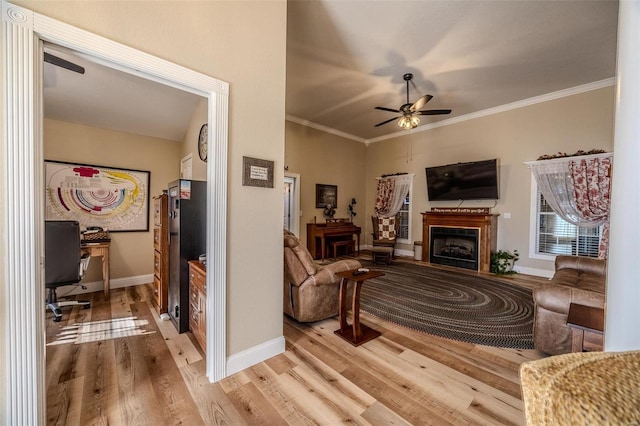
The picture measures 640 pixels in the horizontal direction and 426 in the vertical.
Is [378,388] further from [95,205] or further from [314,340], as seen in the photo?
[95,205]

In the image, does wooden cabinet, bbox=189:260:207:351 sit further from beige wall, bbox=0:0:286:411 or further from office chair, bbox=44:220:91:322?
office chair, bbox=44:220:91:322

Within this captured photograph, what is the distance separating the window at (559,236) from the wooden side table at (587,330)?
390 centimetres

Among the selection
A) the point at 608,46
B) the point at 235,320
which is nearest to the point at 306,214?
the point at 235,320

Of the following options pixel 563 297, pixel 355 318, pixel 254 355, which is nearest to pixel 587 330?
A: pixel 563 297

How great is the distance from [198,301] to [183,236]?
0.69 meters

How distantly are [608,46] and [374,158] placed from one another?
15.1 ft

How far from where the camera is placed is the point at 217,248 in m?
1.76

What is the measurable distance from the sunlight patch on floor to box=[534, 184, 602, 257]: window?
249 inches

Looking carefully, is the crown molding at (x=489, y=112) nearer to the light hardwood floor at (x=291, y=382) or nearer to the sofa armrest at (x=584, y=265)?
the sofa armrest at (x=584, y=265)

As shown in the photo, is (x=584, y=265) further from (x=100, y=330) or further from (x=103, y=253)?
(x=103, y=253)

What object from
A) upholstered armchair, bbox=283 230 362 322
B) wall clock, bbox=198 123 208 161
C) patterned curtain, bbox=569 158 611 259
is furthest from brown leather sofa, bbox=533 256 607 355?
wall clock, bbox=198 123 208 161

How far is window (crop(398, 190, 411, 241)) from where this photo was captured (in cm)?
641

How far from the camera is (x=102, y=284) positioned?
364 cm

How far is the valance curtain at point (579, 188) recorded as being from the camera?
3.82 meters
